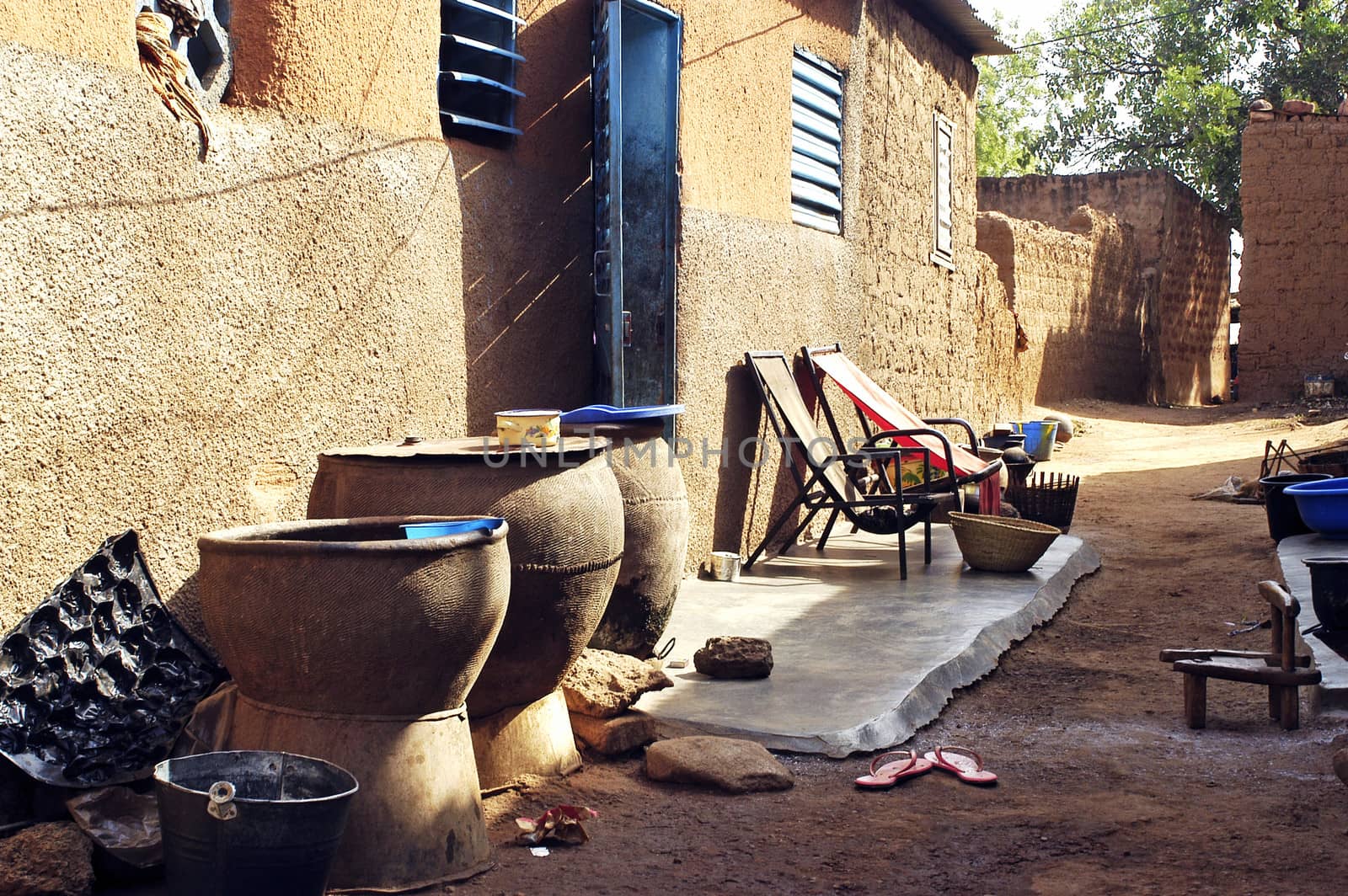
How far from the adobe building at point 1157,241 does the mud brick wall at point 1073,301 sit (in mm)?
207

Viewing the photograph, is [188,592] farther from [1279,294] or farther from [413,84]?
[1279,294]

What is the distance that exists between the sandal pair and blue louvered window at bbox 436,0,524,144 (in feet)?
8.41

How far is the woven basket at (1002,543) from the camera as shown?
18.9 feet

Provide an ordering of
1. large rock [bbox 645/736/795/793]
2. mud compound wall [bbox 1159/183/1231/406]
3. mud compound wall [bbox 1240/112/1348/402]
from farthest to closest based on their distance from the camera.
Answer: mud compound wall [bbox 1159/183/1231/406]
mud compound wall [bbox 1240/112/1348/402]
large rock [bbox 645/736/795/793]

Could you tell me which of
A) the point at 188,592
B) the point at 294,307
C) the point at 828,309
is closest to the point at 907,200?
the point at 828,309

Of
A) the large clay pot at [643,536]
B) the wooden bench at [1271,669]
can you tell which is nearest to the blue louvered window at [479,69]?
the large clay pot at [643,536]

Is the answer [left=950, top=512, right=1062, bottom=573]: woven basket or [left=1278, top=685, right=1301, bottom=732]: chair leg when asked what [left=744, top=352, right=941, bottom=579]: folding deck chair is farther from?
[left=1278, top=685, right=1301, bottom=732]: chair leg

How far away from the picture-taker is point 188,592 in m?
3.38

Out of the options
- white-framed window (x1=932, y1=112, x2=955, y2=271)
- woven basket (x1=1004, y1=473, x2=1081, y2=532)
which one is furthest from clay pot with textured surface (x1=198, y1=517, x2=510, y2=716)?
white-framed window (x1=932, y1=112, x2=955, y2=271)

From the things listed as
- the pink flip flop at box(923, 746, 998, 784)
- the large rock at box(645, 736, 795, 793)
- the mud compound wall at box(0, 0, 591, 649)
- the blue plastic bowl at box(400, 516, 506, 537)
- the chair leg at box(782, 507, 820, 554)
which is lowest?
the pink flip flop at box(923, 746, 998, 784)

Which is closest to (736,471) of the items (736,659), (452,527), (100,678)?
(736,659)

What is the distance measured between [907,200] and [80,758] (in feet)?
21.4

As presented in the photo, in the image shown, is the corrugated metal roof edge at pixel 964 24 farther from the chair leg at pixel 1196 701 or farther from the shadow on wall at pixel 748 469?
the chair leg at pixel 1196 701

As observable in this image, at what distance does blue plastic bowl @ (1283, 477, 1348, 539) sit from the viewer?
5.83 m
